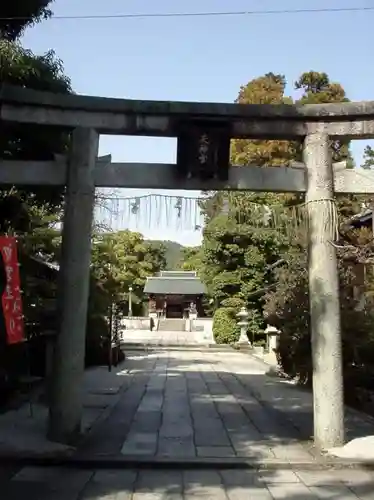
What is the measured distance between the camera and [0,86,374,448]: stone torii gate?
7.51 meters

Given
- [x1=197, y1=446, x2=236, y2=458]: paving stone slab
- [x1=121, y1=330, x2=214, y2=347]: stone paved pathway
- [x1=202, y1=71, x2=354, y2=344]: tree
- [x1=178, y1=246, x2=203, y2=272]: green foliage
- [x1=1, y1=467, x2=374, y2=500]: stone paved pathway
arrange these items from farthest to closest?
[x1=178, y1=246, x2=203, y2=272]: green foliage, [x1=121, y1=330, x2=214, y2=347]: stone paved pathway, [x1=202, y1=71, x2=354, y2=344]: tree, [x1=197, y1=446, x2=236, y2=458]: paving stone slab, [x1=1, y1=467, x2=374, y2=500]: stone paved pathway

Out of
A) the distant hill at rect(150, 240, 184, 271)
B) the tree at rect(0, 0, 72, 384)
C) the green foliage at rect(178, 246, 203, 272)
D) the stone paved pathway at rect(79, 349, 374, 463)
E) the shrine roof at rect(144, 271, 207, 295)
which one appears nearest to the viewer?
the stone paved pathway at rect(79, 349, 374, 463)

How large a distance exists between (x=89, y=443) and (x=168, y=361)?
51.0 ft

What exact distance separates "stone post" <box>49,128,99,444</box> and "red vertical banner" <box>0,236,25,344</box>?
749 mm

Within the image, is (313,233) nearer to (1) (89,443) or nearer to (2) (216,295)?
(1) (89,443)

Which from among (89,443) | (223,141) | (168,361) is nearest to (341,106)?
(223,141)

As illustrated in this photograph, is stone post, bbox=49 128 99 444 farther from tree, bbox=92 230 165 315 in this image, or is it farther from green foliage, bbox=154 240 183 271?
green foliage, bbox=154 240 183 271

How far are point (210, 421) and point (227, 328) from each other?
2360 cm

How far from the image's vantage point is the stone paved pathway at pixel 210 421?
7234 millimetres

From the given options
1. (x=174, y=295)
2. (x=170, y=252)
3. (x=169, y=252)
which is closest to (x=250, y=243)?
(x=174, y=295)

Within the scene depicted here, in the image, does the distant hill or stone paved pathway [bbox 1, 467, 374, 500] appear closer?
stone paved pathway [bbox 1, 467, 374, 500]

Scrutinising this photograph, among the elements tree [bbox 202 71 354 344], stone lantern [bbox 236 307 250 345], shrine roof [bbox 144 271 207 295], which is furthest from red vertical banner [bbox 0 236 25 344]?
shrine roof [bbox 144 271 207 295]

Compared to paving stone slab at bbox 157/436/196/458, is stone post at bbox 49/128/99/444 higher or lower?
higher

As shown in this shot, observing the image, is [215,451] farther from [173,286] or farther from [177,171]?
[173,286]
